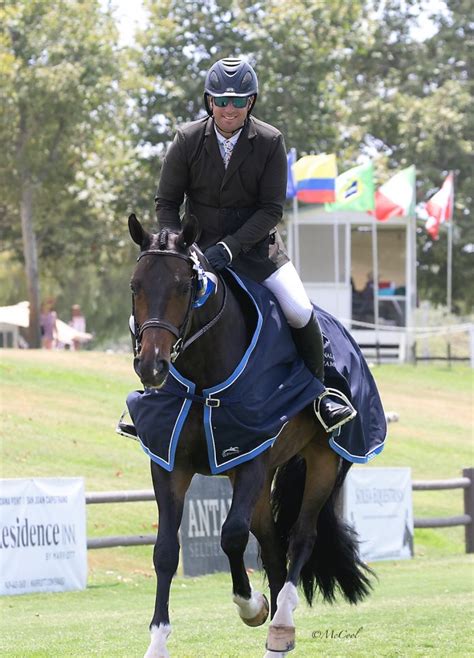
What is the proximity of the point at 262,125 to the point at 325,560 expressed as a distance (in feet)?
10.0

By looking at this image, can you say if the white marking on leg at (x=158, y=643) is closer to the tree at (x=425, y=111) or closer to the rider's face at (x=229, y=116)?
the rider's face at (x=229, y=116)

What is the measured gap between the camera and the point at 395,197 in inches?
1371

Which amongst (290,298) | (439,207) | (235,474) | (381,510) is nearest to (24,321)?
(439,207)

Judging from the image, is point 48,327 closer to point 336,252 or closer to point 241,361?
point 336,252

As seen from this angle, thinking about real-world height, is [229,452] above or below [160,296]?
below

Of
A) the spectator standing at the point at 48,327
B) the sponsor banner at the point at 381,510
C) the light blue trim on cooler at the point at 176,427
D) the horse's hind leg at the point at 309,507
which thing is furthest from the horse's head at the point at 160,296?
the spectator standing at the point at 48,327

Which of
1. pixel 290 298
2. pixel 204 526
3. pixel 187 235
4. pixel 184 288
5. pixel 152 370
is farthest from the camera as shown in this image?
pixel 204 526

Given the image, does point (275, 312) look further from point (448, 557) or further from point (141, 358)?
point (448, 557)

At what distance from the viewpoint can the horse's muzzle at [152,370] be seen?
19.7 ft

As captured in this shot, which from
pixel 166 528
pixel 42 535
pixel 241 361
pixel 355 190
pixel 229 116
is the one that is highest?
pixel 229 116

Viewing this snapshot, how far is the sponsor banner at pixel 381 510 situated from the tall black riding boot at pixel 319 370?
867 centimetres

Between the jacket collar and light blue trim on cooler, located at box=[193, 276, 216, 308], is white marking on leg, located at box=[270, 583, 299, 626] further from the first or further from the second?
the jacket collar

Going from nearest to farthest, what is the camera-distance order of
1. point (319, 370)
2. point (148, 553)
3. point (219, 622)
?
point (319, 370), point (219, 622), point (148, 553)

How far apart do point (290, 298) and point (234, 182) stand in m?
0.74
